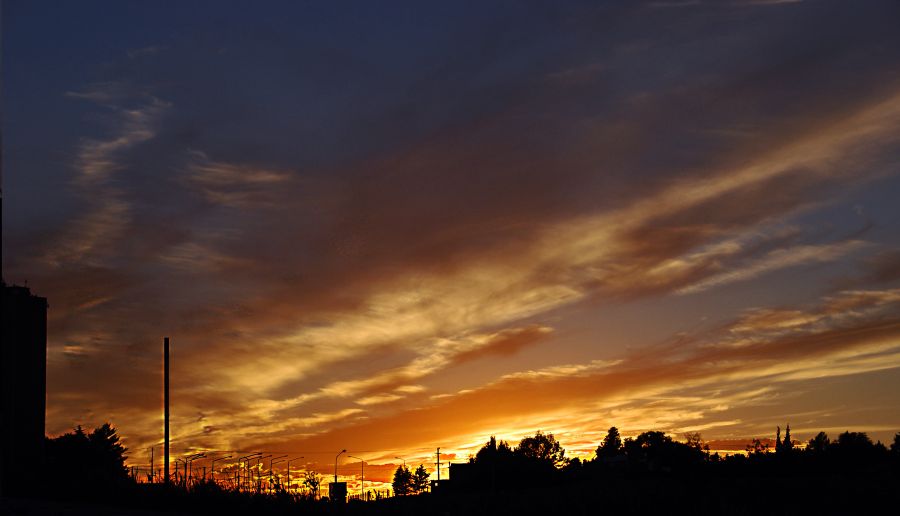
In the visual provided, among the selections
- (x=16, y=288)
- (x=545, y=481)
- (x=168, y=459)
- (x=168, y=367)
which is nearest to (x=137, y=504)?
(x=168, y=459)

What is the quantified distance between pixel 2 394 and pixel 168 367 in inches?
2409

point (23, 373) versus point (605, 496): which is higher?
point (23, 373)

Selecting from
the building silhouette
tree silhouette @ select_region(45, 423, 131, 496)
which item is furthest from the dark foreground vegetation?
the building silhouette

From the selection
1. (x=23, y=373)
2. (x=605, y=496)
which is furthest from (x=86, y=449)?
(x=605, y=496)

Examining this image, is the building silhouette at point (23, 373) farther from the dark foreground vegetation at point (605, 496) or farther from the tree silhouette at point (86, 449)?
the dark foreground vegetation at point (605, 496)

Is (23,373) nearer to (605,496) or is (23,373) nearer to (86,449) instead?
(86,449)

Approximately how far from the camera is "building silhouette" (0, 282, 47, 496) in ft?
342

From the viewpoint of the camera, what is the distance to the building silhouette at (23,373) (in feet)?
342

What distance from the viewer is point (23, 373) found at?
10912 cm

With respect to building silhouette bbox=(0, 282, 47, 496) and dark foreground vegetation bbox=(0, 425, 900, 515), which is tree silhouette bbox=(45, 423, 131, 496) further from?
dark foreground vegetation bbox=(0, 425, 900, 515)

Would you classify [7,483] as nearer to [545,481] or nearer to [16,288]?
[545,481]

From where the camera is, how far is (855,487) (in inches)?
1729

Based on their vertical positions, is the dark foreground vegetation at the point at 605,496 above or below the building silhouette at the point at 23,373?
below

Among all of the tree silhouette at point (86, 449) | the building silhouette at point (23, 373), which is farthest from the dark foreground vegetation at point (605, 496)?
the building silhouette at point (23, 373)
